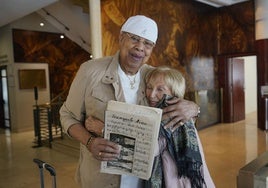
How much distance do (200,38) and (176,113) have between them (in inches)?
277

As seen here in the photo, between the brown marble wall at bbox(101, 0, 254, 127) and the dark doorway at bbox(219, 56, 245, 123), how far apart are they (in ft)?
0.62

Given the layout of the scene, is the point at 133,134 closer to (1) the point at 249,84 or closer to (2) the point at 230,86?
(2) the point at 230,86

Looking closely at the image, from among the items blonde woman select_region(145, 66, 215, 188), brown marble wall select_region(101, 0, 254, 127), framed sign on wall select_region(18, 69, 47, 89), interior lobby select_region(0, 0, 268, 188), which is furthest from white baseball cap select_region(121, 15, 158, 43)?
framed sign on wall select_region(18, 69, 47, 89)

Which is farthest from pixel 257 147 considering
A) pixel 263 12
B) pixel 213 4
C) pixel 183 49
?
pixel 213 4

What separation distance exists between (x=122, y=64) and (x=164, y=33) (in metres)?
5.28

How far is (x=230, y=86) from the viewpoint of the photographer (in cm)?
836

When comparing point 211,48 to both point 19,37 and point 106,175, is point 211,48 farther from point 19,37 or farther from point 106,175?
point 106,175

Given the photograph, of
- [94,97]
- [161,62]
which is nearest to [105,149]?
[94,97]

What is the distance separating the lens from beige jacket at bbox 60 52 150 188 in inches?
50.6

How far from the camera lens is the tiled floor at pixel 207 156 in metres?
4.16

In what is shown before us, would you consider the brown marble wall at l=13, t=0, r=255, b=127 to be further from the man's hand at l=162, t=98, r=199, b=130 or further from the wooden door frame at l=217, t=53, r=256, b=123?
the man's hand at l=162, t=98, r=199, b=130

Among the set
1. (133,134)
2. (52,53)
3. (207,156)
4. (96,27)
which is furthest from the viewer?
(52,53)

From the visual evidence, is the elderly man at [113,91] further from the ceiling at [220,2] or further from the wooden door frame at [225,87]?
the wooden door frame at [225,87]

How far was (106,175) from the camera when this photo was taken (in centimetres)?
131
